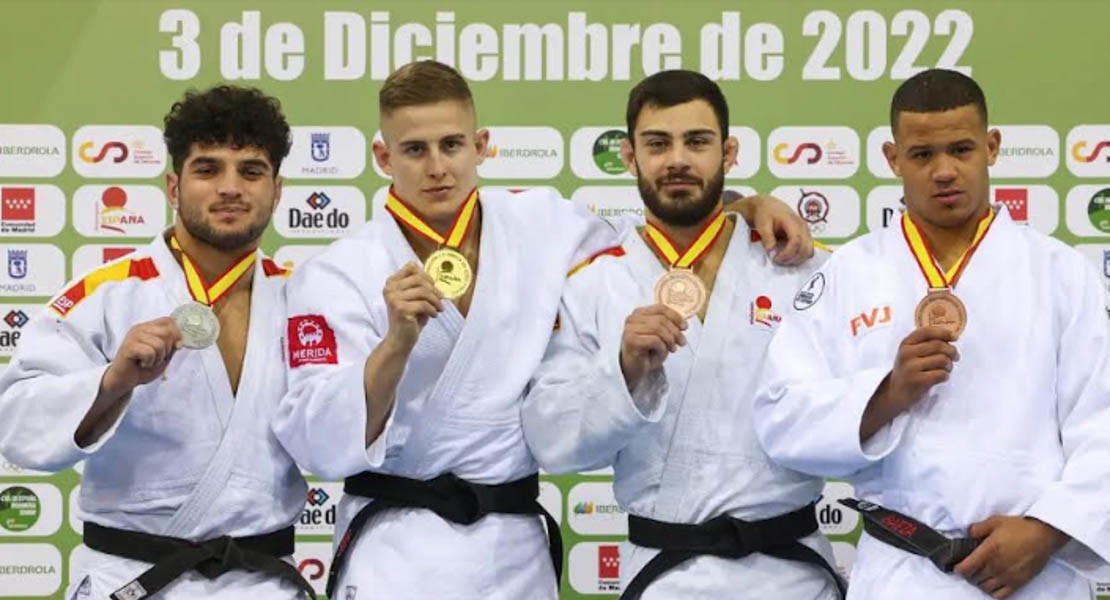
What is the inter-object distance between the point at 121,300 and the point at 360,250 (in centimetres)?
59

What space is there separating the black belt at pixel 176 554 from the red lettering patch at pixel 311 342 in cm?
45

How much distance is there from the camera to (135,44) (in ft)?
15.1

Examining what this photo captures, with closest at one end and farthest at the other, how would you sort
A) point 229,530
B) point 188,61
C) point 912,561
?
point 912,561 < point 229,530 < point 188,61

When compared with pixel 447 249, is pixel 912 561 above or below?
below

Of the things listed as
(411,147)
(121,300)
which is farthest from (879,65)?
(121,300)

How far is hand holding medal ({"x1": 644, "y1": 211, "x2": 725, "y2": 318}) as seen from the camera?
3.25m

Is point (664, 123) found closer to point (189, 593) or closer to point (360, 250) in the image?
point (360, 250)

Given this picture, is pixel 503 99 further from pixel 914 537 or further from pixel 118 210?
pixel 914 537

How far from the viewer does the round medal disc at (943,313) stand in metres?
3.07

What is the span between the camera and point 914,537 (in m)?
3.11

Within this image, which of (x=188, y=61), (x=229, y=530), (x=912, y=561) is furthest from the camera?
(x=188, y=61)

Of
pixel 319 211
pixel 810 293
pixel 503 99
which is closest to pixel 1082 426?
pixel 810 293

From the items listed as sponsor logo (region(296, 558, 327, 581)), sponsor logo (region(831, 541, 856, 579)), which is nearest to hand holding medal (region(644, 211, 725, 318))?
sponsor logo (region(831, 541, 856, 579))

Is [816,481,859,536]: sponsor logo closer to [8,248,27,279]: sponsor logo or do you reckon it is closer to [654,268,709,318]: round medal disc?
[654,268,709,318]: round medal disc
